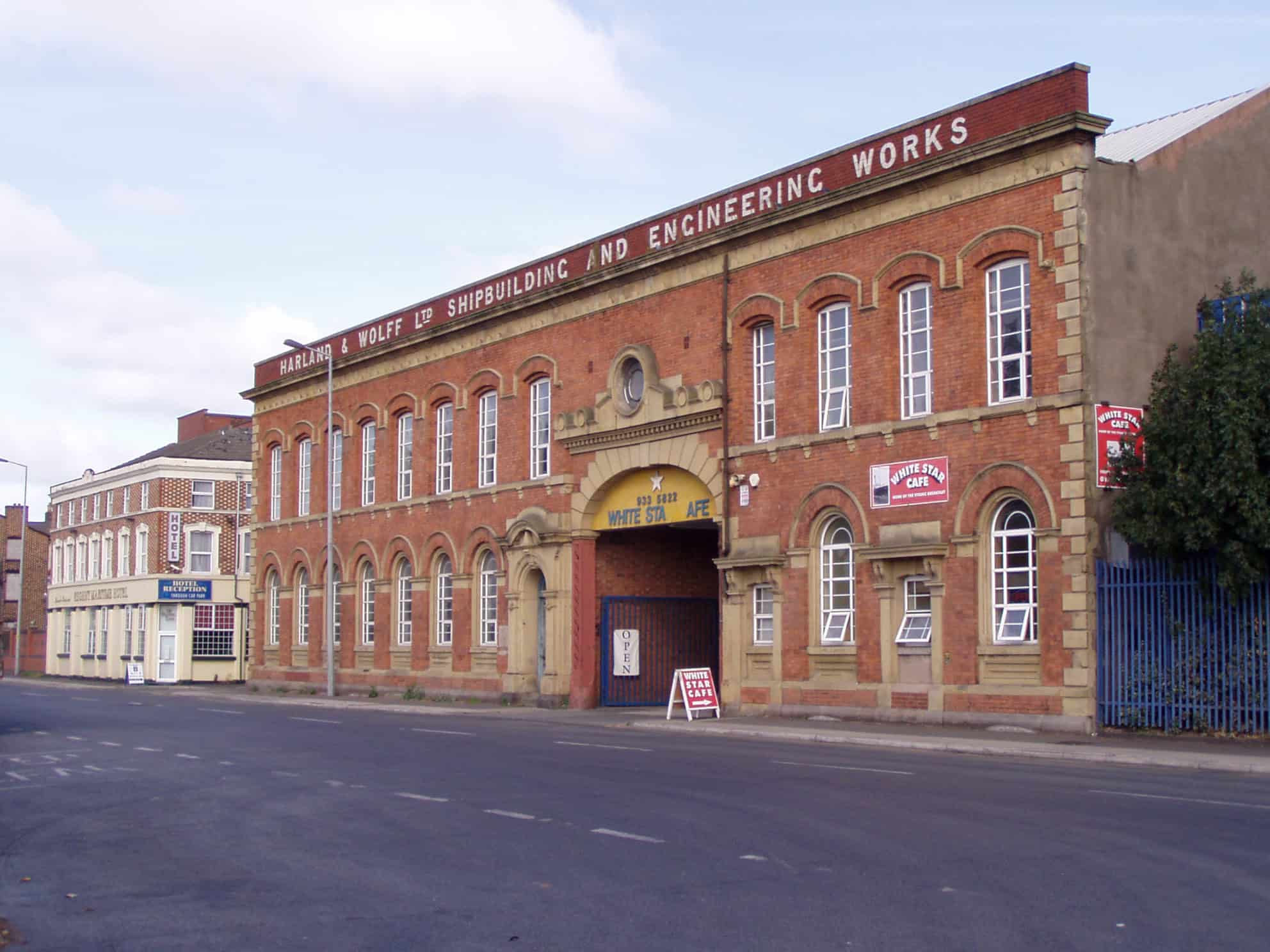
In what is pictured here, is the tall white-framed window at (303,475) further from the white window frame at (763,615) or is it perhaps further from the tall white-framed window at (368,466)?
the white window frame at (763,615)

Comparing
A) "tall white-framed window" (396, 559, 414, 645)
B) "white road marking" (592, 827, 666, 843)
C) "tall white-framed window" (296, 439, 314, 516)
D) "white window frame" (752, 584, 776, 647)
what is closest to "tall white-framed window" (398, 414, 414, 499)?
"tall white-framed window" (396, 559, 414, 645)

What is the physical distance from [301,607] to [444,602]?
9.21m

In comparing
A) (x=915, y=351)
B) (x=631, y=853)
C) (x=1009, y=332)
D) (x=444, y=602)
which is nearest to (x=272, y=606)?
(x=444, y=602)

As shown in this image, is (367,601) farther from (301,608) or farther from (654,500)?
(654,500)

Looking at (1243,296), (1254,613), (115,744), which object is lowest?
(115,744)

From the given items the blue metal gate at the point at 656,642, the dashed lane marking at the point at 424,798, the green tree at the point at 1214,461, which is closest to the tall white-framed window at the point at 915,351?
the green tree at the point at 1214,461

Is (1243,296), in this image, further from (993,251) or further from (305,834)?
(305,834)

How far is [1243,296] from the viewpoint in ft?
71.1

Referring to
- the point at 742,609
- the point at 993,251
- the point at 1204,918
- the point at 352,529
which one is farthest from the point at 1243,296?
the point at 352,529

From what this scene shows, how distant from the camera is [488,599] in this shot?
36.6 m

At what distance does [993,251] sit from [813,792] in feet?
39.5

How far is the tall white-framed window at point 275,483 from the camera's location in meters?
47.2

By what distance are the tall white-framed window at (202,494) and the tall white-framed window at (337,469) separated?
19.4 meters

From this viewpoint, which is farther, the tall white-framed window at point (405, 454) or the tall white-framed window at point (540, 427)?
the tall white-framed window at point (405, 454)
